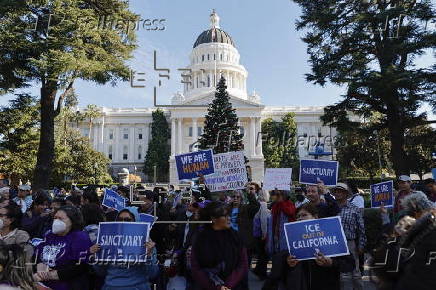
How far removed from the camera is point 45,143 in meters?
17.5

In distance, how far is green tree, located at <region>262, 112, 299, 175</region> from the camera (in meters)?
70.9

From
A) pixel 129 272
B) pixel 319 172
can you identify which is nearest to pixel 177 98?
pixel 319 172

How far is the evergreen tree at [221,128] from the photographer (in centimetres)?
4285

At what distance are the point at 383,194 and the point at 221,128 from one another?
36.7 metres

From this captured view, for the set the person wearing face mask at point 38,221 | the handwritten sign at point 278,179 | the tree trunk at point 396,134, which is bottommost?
the person wearing face mask at point 38,221

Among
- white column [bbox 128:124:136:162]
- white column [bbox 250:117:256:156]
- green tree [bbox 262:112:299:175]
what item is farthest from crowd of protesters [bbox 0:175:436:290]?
white column [bbox 128:124:136:162]

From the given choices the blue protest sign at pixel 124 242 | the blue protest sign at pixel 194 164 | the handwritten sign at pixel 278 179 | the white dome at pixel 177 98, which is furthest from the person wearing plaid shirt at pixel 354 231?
the white dome at pixel 177 98

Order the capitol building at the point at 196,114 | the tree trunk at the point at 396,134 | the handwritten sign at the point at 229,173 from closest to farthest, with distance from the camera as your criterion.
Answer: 1. the handwritten sign at the point at 229,173
2. the tree trunk at the point at 396,134
3. the capitol building at the point at 196,114

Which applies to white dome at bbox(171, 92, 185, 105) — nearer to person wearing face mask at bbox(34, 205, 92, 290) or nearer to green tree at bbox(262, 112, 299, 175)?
green tree at bbox(262, 112, 299, 175)

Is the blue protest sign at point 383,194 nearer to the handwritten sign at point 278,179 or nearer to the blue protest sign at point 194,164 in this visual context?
the handwritten sign at point 278,179

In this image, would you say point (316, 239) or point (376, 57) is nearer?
point (316, 239)

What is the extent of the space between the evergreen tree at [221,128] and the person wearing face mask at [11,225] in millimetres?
37323

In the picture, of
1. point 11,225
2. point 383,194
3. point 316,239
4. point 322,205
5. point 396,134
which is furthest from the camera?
point 396,134

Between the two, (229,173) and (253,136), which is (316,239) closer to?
(229,173)
